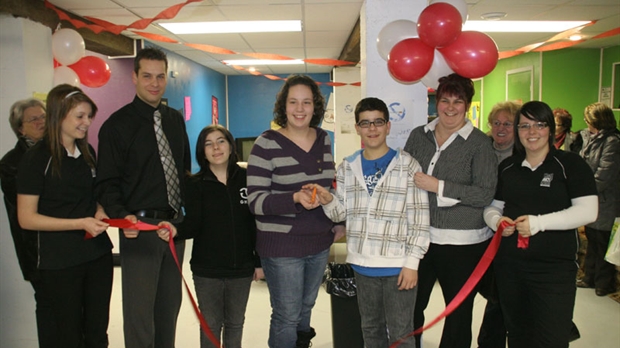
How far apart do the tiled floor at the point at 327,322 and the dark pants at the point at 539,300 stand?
1131 millimetres

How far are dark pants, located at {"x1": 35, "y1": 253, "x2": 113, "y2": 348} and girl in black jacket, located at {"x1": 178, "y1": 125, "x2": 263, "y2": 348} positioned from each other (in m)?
0.46

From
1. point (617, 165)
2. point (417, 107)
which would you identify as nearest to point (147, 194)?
point (417, 107)

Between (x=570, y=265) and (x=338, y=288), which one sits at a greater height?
(x=570, y=265)

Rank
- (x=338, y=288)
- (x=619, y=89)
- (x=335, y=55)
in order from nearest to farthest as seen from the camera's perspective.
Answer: (x=338, y=288) → (x=619, y=89) → (x=335, y=55)

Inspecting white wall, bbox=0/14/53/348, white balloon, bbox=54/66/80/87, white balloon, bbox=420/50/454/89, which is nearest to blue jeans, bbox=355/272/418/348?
white balloon, bbox=420/50/454/89

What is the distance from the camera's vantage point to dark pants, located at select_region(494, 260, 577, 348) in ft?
6.82

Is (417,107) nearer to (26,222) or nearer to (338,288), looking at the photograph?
(338,288)

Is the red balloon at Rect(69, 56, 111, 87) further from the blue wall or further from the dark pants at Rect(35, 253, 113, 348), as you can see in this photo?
the blue wall

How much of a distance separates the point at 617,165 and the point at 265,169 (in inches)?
140

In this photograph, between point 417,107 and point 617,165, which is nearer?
point 417,107

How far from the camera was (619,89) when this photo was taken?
24.8ft

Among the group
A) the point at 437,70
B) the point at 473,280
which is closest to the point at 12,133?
the point at 437,70

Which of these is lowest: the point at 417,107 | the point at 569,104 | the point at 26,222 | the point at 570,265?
the point at 570,265

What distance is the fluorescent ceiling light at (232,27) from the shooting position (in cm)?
530
